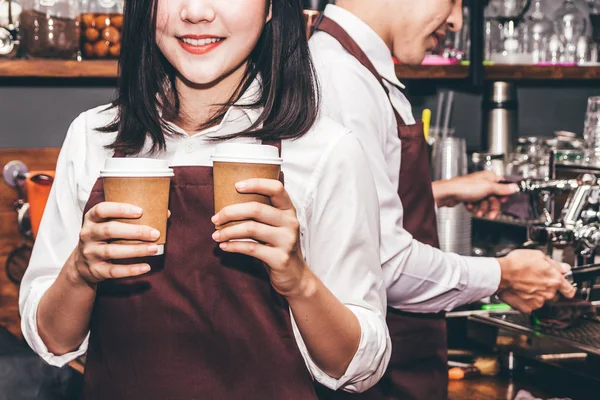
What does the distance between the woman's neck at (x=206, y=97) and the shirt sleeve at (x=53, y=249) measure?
0.61 feet

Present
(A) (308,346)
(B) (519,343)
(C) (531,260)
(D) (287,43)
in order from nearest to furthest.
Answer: (A) (308,346) → (D) (287,43) → (C) (531,260) → (B) (519,343)

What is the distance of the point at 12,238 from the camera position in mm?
2834

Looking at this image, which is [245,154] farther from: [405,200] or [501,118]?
[501,118]


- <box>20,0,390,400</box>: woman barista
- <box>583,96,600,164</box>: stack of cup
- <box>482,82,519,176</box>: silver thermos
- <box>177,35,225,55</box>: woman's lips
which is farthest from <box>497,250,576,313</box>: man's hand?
<box>482,82,519,176</box>: silver thermos

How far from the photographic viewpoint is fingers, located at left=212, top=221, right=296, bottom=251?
1.06m

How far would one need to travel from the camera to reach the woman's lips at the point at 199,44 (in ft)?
4.26

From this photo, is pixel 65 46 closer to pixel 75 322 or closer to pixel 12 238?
pixel 12 238

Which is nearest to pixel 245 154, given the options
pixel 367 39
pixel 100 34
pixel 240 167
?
pixel 240 167

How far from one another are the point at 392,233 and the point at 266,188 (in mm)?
705

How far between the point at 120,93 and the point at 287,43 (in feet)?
→ 0.99

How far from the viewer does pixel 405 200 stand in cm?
192

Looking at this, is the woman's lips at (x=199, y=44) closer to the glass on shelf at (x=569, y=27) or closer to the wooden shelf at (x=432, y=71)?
the wooden shelf at (x=432, y=71)

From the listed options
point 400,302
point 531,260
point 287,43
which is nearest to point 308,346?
point 287,43

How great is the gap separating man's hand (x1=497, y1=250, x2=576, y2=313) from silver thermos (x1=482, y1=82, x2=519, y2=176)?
4.19 feet
